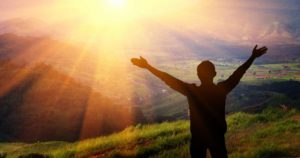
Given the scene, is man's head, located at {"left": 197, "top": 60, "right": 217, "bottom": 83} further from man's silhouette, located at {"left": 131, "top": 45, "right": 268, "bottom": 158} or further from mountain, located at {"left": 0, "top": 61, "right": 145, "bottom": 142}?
mountain, located at {"left": 0, "top": 61, "right": 145, "bottom": 142}

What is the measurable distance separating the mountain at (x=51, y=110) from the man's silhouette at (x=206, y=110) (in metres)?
34.8

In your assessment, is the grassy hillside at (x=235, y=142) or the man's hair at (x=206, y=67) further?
the grassy hillside at (x=235, y=142)

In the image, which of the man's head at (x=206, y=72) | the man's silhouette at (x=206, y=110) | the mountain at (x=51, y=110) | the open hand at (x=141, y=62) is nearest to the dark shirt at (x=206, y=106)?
the man's silhouette at (x=206, y=110)

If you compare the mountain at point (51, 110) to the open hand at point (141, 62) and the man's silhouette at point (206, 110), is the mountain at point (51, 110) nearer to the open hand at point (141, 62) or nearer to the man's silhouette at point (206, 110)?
the open hand at point (141, 62)

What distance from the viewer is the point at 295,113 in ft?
69.4

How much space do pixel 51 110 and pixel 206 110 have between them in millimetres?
44587

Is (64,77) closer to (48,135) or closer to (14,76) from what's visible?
(14,76)

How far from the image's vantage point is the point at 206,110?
26.2ft

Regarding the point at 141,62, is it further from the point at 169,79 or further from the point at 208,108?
the point at 208,108

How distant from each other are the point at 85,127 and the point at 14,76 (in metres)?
18.2

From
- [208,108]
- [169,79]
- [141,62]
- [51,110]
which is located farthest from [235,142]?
[51,110]

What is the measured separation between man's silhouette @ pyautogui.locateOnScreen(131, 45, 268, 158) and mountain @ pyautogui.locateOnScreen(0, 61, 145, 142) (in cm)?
3483

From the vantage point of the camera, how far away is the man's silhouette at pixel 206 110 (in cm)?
798

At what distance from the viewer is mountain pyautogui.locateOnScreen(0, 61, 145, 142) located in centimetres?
4628
